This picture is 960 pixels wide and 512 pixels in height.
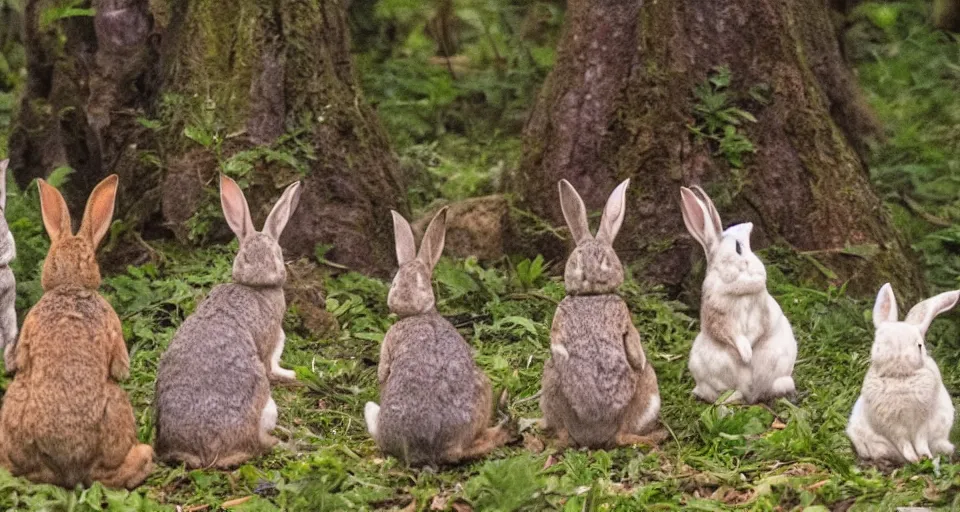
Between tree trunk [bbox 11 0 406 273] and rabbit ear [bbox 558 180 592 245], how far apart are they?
2.64 meters

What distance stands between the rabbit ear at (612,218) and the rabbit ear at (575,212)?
0.08 m

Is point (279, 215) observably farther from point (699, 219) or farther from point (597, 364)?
point (699, 219)

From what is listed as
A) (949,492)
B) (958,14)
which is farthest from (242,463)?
(958,14)

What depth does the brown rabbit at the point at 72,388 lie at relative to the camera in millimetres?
6047

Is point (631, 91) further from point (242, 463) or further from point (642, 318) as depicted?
point (242, 463)

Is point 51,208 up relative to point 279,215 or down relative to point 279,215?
up

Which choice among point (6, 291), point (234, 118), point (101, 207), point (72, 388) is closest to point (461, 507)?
point (72, 388)

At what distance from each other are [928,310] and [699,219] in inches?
56.9

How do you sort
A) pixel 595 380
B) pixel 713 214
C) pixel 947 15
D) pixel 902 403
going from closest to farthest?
pixel 902 403, pixel 595 380, pixel 713 214, pixel 947 15

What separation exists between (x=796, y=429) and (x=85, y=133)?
565 cm

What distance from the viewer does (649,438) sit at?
6.83 m

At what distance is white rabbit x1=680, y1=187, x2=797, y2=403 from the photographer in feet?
23.3

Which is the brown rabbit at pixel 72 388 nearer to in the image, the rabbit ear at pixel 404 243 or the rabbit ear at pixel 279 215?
the rabbit ear at pixel 279 215

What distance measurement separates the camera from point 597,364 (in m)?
6.67
